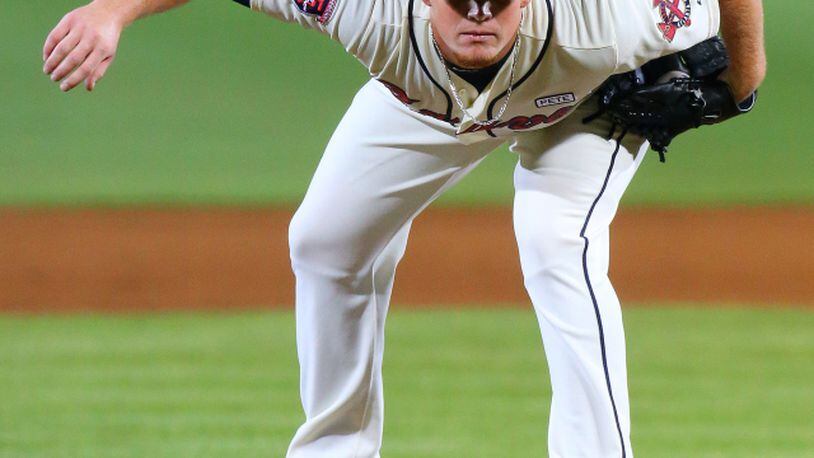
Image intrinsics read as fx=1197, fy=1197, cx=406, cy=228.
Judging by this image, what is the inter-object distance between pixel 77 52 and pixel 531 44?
0.94 meters

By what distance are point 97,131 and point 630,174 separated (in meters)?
7.68

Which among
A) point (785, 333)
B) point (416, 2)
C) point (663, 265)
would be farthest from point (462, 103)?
point (663, 265)

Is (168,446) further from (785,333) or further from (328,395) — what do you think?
(785,333)

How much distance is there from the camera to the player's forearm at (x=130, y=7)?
8.11 feet

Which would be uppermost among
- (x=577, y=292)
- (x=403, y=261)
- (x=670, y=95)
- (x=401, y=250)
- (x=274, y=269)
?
(x=670, y=95)

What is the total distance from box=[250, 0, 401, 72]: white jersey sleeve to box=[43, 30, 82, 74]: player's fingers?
502mm

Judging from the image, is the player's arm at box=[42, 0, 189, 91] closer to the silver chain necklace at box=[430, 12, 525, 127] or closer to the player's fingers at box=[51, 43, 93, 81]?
the player's fingers at box=[51, 43, 93, 81]

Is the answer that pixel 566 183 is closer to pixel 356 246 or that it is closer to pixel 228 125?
pixel 356 246

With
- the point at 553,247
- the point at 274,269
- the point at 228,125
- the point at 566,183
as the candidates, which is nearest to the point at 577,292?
the point at 553,247

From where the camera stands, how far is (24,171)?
30.3 ft

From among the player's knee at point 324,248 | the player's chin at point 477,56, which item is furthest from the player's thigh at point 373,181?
the player's chin at point 477,56

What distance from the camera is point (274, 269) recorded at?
7102 millimetres

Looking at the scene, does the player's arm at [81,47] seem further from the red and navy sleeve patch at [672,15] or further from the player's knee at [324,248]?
the red and navy sleeve patch at [672,15]

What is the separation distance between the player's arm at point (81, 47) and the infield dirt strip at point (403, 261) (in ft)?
13.3
